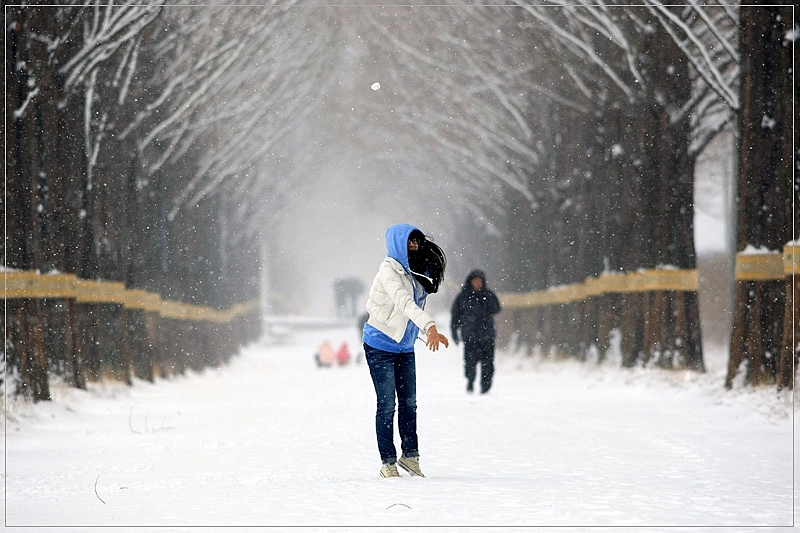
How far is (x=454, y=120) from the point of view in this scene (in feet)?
117

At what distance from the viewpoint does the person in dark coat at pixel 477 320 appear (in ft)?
64.0

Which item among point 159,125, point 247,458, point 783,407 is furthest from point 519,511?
point 159,125

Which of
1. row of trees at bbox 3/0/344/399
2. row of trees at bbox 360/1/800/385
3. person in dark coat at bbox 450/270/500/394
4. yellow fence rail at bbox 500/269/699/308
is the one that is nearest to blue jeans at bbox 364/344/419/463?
row of trees at bbox 360/1/800/385

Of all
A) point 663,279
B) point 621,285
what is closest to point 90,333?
point 663,279

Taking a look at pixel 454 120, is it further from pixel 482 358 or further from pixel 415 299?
pixel 415 299

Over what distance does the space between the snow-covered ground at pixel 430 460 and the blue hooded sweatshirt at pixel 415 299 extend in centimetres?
94

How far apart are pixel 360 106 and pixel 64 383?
89.7 feet

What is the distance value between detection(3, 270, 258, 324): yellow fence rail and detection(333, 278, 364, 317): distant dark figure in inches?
Answer: 2405

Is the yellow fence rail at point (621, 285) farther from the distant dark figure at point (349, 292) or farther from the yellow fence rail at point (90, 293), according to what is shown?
the distant dark figure at point (349, 292)

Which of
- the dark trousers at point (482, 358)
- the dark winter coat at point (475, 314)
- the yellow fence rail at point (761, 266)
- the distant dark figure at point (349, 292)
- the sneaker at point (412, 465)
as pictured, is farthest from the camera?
the distant dark figure at point (349, 292)

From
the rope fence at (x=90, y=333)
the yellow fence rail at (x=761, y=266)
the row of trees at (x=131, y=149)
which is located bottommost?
the rope fence at (x=90, y=333)

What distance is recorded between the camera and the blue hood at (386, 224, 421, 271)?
30.0 feet

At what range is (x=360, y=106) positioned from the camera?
46.0 meters

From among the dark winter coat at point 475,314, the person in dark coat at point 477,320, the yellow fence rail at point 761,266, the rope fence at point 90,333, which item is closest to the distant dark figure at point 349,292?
the rope fence at point 90,333
